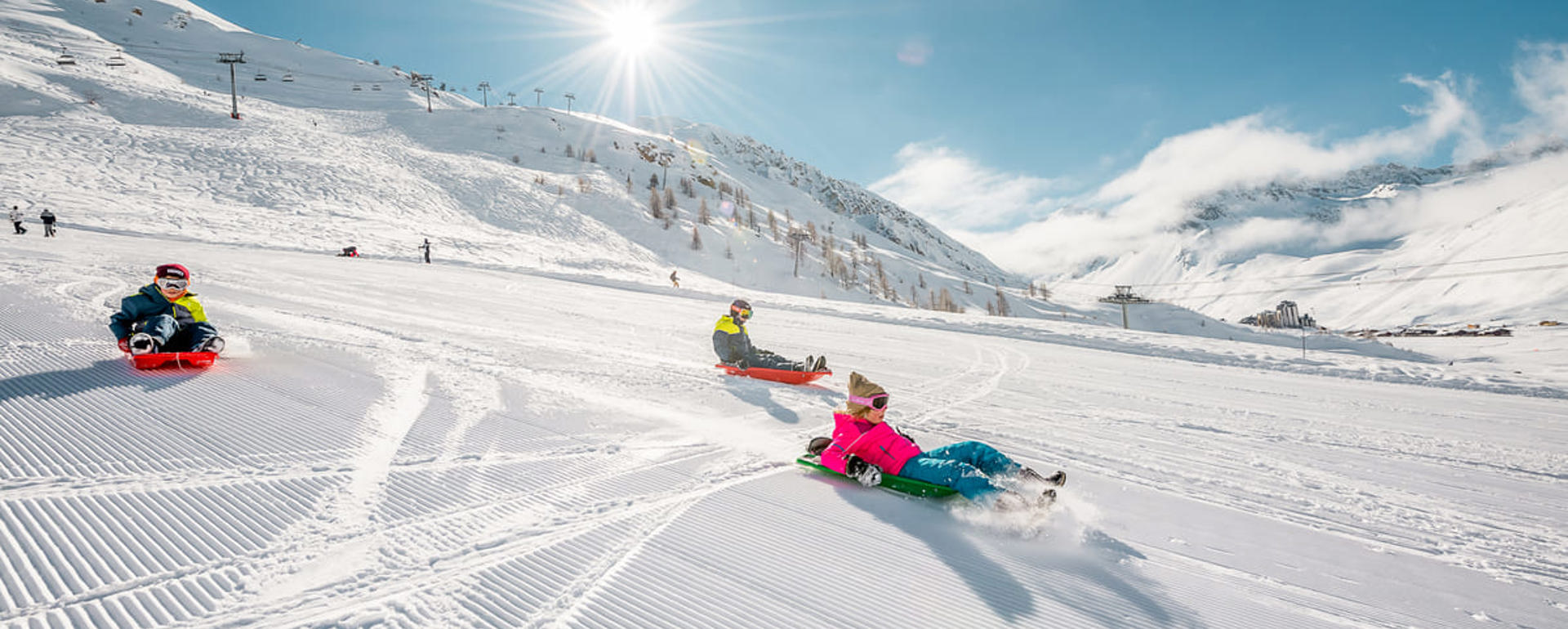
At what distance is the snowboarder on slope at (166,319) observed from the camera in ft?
17.9

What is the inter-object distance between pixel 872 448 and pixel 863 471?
20cm

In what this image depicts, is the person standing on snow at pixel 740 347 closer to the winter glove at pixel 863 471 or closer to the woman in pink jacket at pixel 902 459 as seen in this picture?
the woman in pink jacket at pixel 902 459

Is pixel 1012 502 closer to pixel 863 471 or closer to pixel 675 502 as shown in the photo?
pixel 863 471

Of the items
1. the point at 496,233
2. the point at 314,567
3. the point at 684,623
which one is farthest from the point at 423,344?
the point at 496,233

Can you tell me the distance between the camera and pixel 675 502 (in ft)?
11.7

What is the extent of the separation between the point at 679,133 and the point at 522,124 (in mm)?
76414

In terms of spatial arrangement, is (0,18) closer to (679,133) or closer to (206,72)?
(206,72)

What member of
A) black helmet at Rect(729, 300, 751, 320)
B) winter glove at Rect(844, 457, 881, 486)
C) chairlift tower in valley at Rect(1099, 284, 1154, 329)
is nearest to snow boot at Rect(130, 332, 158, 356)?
black helmet at Rect(729, 300, 751, 320)

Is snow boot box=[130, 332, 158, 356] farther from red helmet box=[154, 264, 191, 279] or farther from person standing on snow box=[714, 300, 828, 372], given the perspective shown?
person standing on snow box=[714, 300, 828, 372]

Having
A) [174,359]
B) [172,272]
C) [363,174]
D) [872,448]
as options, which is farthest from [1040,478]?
[363,174]

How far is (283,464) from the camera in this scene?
3.64 meters

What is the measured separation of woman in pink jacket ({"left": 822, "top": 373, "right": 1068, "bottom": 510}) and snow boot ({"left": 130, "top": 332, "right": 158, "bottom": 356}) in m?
6.25

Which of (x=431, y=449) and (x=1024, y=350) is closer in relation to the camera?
(x=431, y=449)

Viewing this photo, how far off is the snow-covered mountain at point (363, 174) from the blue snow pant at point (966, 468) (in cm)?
2415
